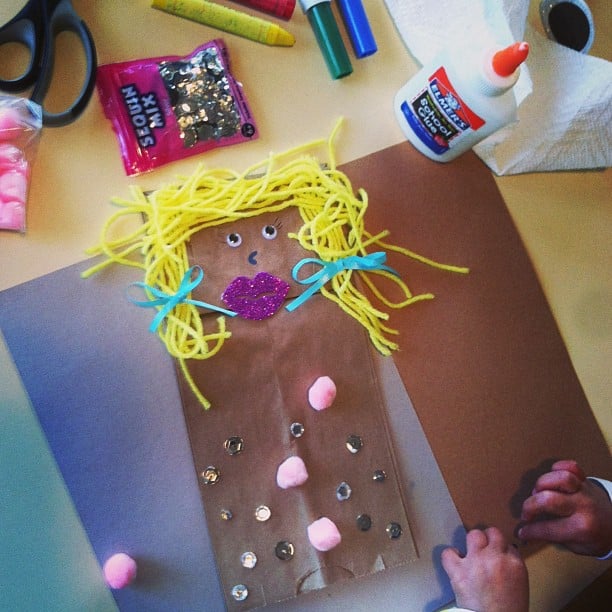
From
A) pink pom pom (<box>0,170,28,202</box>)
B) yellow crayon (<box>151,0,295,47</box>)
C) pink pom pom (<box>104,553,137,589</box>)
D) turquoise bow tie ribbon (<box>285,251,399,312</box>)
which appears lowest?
pink pom pom (<box>104,553,137,589</box>)

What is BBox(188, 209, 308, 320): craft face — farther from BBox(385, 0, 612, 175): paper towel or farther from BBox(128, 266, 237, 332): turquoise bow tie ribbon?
BBox(385, 0, 612, 175): paper towel

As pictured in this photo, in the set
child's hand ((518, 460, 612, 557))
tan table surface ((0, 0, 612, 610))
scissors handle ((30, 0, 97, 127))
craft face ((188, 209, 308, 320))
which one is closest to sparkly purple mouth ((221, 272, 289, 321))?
craft face ((188, 209, 308, 320))

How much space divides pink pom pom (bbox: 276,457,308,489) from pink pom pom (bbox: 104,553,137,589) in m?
0.15

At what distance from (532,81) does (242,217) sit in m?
0.35

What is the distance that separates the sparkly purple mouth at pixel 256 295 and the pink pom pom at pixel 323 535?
0.21 m

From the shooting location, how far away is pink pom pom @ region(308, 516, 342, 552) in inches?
22.4

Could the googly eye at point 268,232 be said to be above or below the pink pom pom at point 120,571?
above

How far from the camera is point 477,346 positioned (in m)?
0.66

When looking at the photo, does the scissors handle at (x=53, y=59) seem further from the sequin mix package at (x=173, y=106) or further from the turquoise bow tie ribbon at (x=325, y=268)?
the turquoise bow tie ribbon at (x=325, y=268)

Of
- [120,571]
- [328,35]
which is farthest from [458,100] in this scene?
[120,571]

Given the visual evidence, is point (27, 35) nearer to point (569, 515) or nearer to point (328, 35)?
point (328, 35)

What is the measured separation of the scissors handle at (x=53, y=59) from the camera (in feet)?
1.88

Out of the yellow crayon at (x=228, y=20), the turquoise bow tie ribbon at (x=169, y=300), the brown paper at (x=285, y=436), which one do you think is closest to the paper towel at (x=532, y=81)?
the yellow crayon at (x=228, y=20)

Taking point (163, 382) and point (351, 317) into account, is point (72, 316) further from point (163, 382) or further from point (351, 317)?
point (351, 317)
